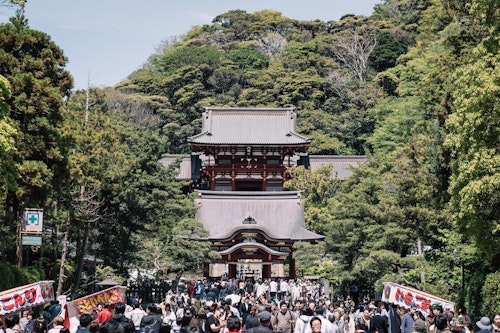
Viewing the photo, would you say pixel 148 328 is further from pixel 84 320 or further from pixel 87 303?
pixel 87 303

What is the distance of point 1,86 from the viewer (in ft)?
57.5

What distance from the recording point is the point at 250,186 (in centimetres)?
5069

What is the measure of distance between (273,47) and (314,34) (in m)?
5.54

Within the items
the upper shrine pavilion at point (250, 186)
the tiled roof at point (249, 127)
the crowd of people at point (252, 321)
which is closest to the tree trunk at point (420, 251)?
the crowd of people at point (252, 321)

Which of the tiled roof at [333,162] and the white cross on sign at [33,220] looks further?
the tiled roof at [333,162]

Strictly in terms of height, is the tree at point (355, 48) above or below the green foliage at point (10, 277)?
above

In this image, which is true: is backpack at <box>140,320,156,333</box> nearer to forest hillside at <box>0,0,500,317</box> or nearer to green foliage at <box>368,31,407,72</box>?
forest hillside at <box>0,0,500,317</box>

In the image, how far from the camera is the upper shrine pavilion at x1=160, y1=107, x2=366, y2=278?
37.2 metres

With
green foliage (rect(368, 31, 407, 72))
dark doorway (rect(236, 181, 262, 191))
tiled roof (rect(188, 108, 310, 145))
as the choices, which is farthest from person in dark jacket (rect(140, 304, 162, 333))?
green foliage (rect(368, 31, 407, 72))

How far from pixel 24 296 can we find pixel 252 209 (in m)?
30.4

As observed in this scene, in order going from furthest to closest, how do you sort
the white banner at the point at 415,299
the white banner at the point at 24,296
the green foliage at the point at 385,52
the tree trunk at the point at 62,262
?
the green foliage at the point at 385,52
the tree trunk at the point at 62,262
the white banner at the point at 415,299
the white banner at the point at 24,296

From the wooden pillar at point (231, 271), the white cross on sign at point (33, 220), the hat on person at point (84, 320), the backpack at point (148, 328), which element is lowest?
the wooden pillar at point (231, 271)

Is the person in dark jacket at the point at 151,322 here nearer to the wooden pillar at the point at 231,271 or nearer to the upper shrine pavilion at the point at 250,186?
the upper shrine pavilion at the point at 250,186

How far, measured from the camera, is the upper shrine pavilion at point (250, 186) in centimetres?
3722
